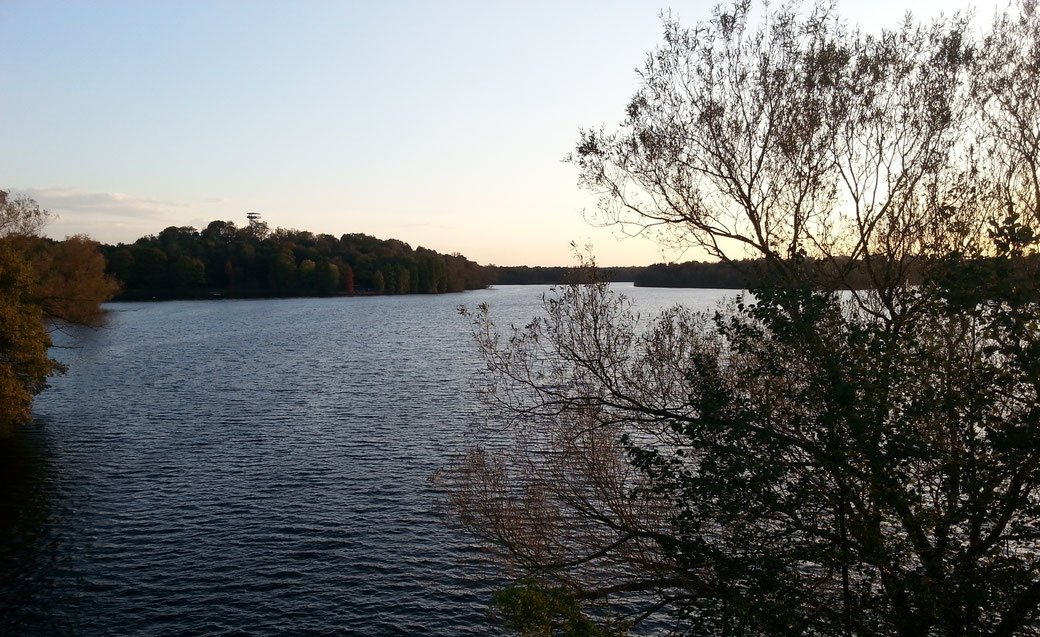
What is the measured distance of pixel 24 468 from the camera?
27656 millimetres

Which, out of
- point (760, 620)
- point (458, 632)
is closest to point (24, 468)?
point (458, 632)

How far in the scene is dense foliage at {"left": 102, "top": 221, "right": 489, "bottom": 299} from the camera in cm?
13112

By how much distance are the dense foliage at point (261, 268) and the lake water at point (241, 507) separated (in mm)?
93953

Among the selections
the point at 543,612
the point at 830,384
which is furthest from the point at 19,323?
the point at 830,384

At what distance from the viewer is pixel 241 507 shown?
22625mm

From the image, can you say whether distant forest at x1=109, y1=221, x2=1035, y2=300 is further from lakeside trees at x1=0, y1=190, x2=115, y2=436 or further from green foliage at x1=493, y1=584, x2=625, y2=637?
green foliage at x1=493, y1=584, x2=625, y2=637

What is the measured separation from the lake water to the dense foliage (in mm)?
93953

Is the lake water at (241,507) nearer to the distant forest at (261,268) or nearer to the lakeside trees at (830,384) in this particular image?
the lakeside trees at (830,384)

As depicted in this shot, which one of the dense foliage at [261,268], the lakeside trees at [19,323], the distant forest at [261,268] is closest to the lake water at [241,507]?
the lakeside trees at [19,323]

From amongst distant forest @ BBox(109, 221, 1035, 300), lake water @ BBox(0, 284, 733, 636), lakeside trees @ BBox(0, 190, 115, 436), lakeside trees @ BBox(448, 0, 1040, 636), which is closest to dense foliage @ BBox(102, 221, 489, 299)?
distant forest @ BBox(109, 221, 1035, 300)

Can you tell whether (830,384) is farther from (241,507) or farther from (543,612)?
(241,507)

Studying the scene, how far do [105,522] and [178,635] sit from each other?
8312 millimetres

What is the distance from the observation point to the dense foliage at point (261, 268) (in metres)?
131

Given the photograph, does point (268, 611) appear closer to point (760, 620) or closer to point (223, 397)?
point (760, 620)
